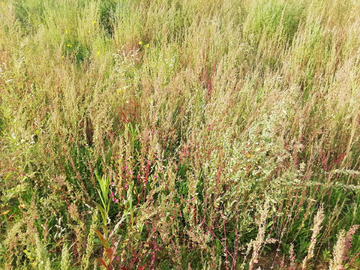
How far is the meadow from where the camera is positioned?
4.80 feet

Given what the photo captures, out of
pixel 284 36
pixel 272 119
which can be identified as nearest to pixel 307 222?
pixel 272 119

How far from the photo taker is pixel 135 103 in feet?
8.16

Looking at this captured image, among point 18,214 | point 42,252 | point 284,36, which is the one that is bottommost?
point 18,214

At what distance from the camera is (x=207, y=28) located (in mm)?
3711

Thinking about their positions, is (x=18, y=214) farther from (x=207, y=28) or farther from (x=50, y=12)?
(x=50, y=12)

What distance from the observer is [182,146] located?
211cm

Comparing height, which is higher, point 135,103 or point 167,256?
point 135,103

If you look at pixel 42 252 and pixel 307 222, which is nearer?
pixel 42 252

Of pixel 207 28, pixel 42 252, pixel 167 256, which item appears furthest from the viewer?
pixel 207 28

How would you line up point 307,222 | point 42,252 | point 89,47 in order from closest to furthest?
point 42,252 < point 307,222 < point 89,47

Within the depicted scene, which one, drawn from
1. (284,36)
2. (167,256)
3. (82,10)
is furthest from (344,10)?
(167,256)

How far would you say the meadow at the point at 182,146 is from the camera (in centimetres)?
146

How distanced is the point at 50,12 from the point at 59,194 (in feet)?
13.4

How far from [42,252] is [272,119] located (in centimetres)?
122
